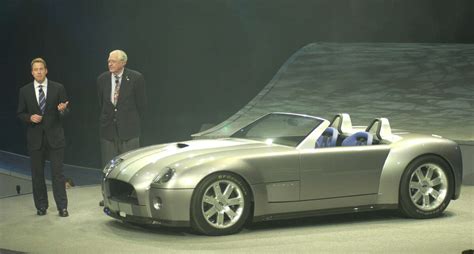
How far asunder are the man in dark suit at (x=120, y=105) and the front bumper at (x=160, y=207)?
5.58ft

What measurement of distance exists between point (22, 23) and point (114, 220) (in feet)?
27.0

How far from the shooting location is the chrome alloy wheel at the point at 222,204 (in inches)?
317

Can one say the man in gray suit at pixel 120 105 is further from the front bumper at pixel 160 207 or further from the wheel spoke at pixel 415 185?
the wheel spoke at pixel 415 185

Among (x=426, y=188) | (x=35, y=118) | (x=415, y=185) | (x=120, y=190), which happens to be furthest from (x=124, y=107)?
(x=426, y=188)

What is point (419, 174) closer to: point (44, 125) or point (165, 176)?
point (165, 176)

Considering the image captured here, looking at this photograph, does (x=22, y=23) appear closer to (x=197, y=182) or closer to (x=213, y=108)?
(x=213, y=108)

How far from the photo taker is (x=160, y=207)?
26.3ft

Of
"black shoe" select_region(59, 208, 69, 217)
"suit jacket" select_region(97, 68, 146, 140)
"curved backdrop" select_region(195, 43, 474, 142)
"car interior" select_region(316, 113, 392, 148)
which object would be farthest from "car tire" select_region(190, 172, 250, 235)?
"curved backdrop" select_region(195, 43, 474, 142)

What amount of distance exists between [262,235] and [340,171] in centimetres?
99

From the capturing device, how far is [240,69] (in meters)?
17.8

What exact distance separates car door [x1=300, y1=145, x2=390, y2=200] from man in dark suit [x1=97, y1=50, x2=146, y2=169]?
2.27m

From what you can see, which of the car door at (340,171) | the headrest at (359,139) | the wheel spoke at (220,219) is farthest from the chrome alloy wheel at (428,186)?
the wheel spoke at (220,219)

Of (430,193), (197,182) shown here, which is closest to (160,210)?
(197,182)

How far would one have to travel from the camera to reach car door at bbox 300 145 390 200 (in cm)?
846
